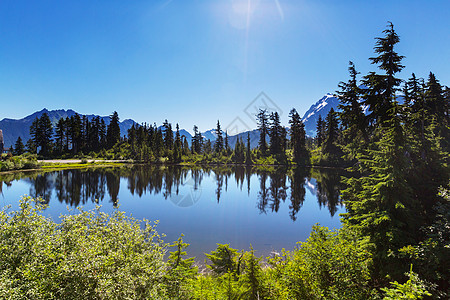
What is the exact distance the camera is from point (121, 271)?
525 centimetres

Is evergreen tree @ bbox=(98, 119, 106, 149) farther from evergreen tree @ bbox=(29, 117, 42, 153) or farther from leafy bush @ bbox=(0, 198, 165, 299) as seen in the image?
leafy bush @ bbox=(0, 198, 165, 299)

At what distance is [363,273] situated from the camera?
579cm

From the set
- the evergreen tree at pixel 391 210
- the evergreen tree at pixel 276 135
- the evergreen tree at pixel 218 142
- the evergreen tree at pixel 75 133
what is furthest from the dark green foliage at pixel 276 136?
the evergreen tree at pixel 75 133

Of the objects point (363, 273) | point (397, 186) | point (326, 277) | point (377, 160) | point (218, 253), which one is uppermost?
point (377, 160)

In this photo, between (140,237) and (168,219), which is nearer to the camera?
(140,237)

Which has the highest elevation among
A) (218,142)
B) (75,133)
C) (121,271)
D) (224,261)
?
(75,133)

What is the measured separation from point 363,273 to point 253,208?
18519 millimetres

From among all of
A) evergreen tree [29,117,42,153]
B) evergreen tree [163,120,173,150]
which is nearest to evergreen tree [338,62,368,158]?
evergreen tree [163,120,173,150]

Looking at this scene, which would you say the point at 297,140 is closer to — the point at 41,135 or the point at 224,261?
the point at 224,261

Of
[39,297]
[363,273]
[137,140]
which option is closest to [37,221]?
[39,297]

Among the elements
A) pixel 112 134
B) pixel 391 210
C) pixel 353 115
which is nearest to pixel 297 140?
pixel 353 115

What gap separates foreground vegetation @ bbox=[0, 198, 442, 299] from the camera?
15.0 feet

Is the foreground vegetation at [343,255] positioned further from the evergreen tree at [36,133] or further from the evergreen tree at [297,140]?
the evergreen tree at [36,133]

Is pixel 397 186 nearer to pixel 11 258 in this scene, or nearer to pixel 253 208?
pixel 11 258
